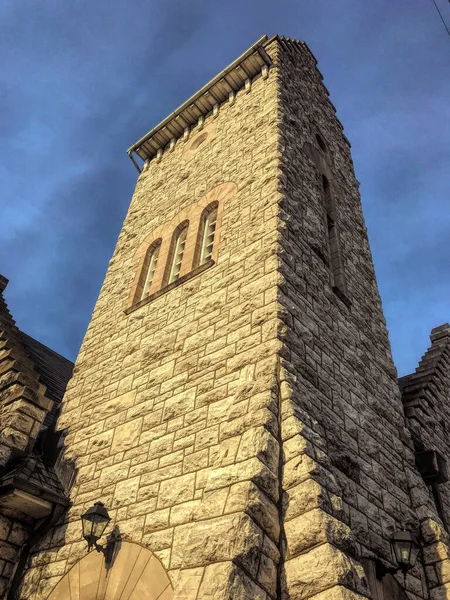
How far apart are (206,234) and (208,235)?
0.23ft

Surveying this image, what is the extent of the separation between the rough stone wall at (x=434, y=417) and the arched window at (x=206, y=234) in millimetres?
4122

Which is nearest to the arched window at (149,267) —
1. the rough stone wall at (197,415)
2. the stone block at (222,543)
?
the rough stone wall at (197,415)

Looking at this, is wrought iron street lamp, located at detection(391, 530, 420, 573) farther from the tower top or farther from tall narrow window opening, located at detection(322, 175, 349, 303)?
the tower top

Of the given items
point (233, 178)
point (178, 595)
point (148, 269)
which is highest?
point (233, 178)

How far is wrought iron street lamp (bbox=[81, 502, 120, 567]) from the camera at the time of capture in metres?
4.89

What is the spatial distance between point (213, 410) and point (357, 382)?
7.80 ft

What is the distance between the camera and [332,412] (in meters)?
5.75

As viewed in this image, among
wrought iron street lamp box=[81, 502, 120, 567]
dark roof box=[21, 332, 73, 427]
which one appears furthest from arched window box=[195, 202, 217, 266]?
wrought iron street lamp box=[81, 502, 120, 567]

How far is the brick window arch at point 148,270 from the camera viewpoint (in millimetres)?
8594

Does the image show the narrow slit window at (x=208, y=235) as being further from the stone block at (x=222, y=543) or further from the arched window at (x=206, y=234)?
the stone block at (x=222, y=543)

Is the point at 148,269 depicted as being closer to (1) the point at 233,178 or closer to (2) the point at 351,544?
(1) the point at 233,178

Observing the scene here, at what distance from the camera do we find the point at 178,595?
388cm

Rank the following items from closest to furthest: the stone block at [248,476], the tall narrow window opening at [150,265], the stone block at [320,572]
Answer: the stone block at [320,572], the stone block at [248,476], the tall narrow window opening at [150,265]

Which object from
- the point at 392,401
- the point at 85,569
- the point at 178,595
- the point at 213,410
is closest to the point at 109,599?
the point at 85,569
